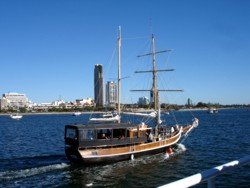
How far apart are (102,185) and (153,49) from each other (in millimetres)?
31340

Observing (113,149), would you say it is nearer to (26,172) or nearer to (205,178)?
(26,172)

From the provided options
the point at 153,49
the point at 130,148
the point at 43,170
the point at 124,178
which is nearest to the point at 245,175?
the point at 124,178

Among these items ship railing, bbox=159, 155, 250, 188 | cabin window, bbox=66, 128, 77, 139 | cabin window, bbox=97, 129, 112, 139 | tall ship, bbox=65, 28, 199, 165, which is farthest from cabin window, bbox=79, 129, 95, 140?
ship railing, bbox=159, 155, 250, 188

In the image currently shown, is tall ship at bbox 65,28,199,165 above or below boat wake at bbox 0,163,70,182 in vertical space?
above

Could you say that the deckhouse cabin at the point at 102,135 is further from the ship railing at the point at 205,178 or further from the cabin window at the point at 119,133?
the ship railing at the point at 205,178

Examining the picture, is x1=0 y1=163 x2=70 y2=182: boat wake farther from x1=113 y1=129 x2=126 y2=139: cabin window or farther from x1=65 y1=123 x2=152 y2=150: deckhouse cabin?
x1=113 y1=129 x2=126 y2=139: cabin window

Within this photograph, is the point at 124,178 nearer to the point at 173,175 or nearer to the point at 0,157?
the point at 173,175

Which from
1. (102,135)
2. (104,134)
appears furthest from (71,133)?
(104,134)

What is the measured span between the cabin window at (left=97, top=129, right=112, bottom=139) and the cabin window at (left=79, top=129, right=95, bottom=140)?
3.54ft

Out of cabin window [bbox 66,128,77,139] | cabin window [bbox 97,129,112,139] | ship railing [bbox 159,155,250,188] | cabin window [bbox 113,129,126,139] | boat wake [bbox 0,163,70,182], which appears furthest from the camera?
cabin window [bbox 113,129,126,139]

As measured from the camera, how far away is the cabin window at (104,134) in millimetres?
38156

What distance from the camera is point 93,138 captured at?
121 feet

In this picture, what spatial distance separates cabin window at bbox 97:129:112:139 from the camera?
3816cm

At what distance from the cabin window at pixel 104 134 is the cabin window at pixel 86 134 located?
→ 1.08 meters
